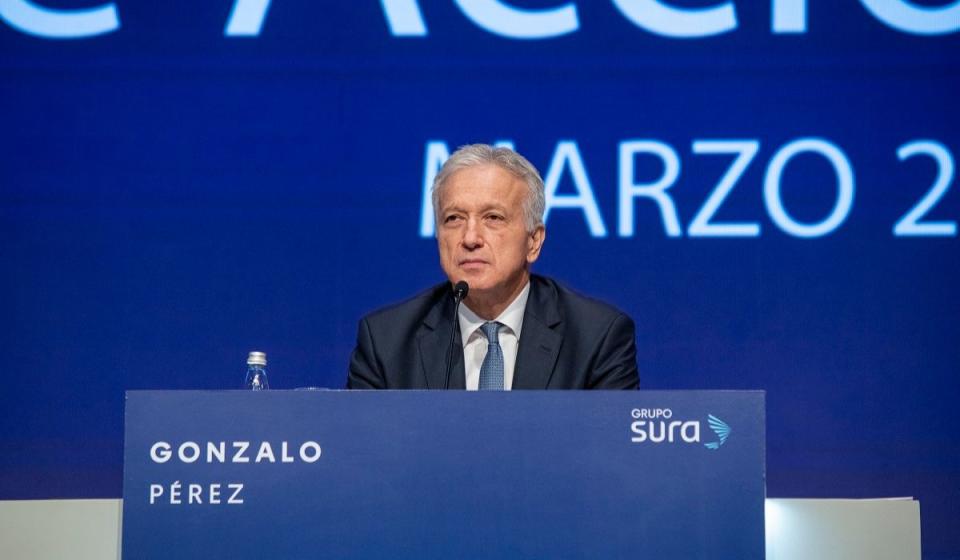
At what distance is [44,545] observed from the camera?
202 centimetres

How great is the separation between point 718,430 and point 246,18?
2.82 m

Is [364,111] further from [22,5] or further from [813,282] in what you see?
[813,282]

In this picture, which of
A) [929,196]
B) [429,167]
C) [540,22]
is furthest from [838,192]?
[429,167]

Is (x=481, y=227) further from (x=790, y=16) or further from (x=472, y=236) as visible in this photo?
(x=790, y=16)

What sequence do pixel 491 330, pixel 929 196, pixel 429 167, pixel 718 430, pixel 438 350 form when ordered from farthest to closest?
pixel 429 167
pixel 929 196
pixel 491 330
pixel 438 350
pixel 718 430

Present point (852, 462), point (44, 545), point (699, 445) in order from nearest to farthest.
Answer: point (699, 445) < point (44, 545) < point (852, 462)

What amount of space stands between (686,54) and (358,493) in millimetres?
2631

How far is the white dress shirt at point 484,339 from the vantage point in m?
2.65

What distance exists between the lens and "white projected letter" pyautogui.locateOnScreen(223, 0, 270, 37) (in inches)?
161

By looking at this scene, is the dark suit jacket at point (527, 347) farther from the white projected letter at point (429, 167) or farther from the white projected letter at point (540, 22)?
the white projected letter at point (540, 22)

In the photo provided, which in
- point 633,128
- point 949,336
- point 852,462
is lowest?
point 852,462


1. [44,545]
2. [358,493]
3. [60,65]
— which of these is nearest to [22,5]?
[60,65]

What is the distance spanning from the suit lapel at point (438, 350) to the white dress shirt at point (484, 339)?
0.04 m

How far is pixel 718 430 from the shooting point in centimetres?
174
